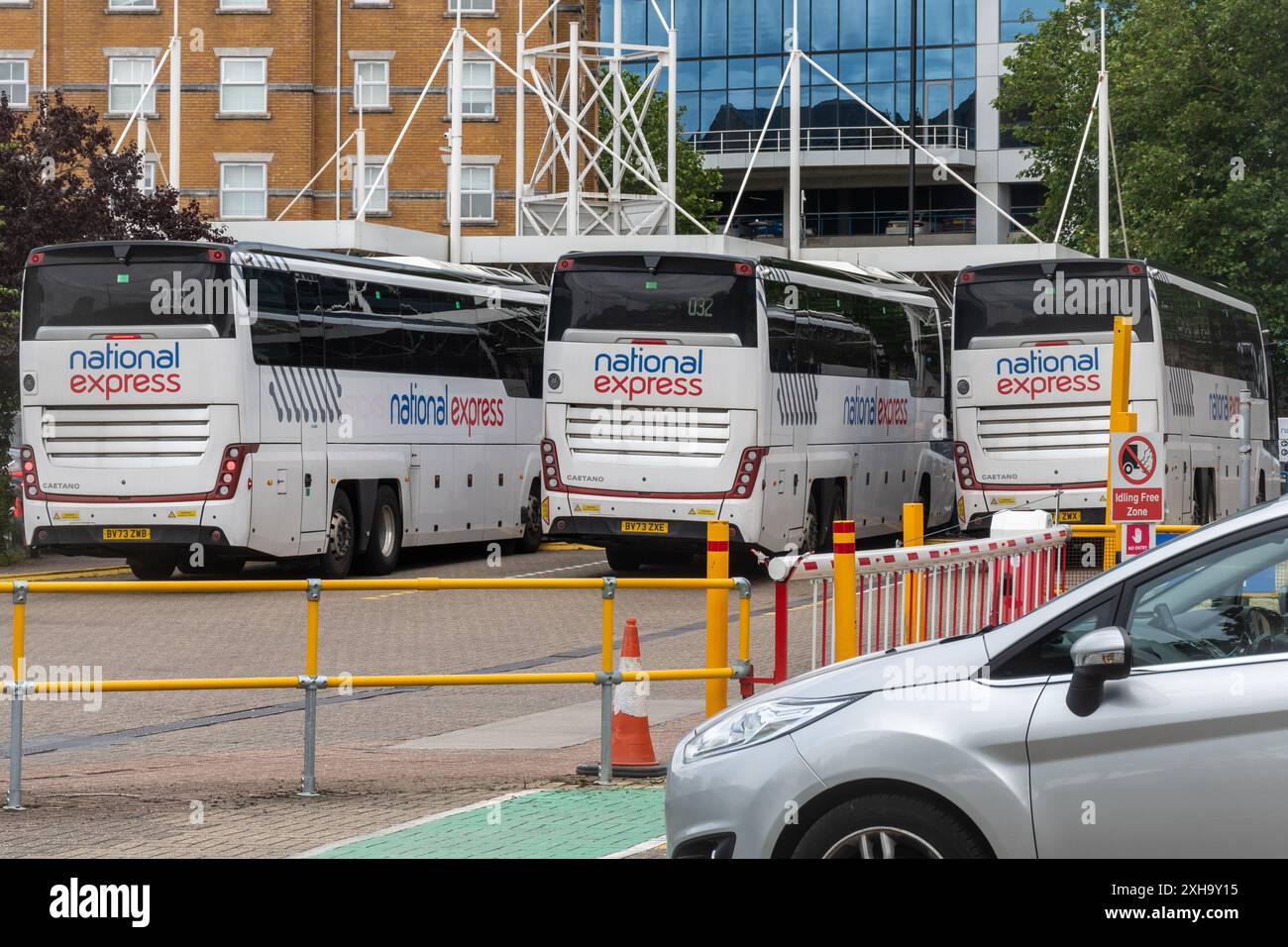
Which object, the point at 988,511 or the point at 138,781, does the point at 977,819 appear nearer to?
the point at 138,781

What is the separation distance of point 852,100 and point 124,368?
65682 millimetres

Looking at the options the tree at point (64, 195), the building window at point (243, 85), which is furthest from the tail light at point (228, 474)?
the building window at point (243, 85)

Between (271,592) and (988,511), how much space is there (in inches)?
711

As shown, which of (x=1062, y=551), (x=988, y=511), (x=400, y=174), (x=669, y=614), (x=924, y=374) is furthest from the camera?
(x=400, y=174)

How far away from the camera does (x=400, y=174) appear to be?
59.1 m

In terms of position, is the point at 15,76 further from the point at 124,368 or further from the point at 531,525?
the point at 124,368

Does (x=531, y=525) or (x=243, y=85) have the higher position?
(x=243, y=85)

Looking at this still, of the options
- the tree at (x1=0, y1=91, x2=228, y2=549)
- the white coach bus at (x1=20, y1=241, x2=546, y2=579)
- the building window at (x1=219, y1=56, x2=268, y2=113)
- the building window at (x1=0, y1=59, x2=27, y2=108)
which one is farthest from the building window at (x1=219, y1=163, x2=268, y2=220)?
the white coach bus at (x1=20, y1=241, x2=546, y2=579)

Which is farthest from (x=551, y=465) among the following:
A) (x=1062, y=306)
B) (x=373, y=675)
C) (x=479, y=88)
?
(x=479, y=88)

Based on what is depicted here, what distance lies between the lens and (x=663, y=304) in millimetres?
23672

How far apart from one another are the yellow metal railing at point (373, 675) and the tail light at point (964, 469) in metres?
16.3

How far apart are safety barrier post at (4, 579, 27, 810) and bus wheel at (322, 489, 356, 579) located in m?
13.7
